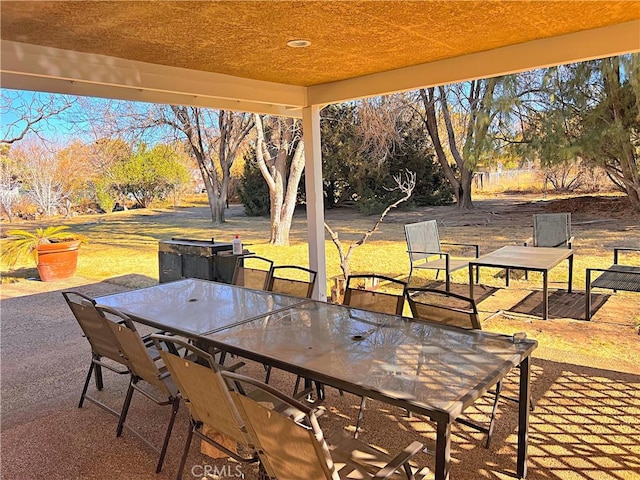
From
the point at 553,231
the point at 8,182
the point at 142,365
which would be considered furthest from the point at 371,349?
the point at 8,182

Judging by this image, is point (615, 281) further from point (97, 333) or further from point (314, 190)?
point (97, 333)

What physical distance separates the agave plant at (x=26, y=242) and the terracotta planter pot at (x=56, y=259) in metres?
0.12

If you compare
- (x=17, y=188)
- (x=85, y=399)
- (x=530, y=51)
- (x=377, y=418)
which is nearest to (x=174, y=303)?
(x=85, y=399)

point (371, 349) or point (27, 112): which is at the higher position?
point (27, 112)

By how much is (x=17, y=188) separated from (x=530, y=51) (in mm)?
9935

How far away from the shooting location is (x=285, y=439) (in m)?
1.51

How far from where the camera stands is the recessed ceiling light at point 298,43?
9.67 feet

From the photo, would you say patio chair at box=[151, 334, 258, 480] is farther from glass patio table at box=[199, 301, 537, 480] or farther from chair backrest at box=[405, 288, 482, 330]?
chair backrest at box=[405, 288, 482, 330]

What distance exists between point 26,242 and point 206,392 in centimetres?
681

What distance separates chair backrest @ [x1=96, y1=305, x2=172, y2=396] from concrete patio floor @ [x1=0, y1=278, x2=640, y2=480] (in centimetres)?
41

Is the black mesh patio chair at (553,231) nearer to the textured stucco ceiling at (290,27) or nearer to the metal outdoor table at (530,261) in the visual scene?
the metal outdoor table at (530,261)

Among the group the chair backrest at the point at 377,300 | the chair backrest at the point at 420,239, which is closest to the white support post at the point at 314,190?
the chair backrest at the point at 420,239

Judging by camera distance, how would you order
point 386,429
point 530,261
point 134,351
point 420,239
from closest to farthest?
point 134,351 → point 386,429 → point 530,261 → point 420,239

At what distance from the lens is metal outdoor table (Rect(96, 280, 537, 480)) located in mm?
1659
